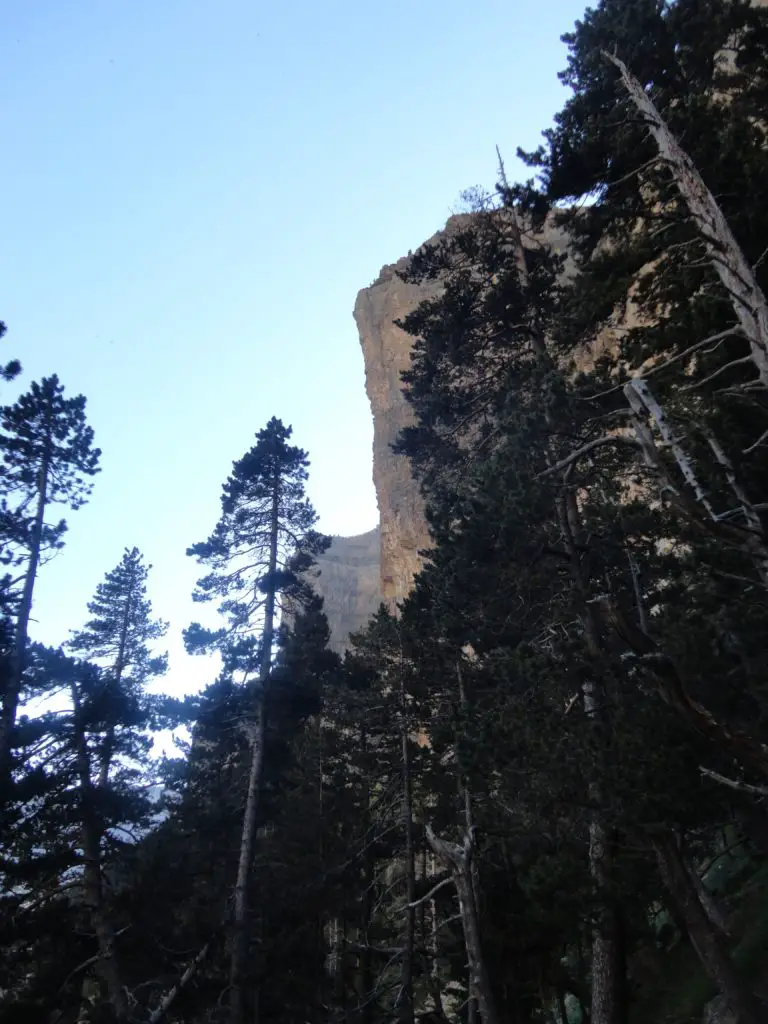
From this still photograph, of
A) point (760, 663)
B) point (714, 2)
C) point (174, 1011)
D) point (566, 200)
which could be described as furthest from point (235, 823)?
point (714, 2)

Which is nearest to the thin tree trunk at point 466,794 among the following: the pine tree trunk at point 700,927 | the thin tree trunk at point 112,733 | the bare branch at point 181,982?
the pine tree trunk at point 700,927

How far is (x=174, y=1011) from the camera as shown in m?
14.8

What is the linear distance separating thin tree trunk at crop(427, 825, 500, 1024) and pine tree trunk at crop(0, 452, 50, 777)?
8.31 m

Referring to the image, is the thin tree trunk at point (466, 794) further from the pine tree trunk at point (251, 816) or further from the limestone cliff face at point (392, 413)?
the limestone cliff face at point (392, 413)

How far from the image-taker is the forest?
8.51 meters

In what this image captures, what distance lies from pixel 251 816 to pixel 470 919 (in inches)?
298

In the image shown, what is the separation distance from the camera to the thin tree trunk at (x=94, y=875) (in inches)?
496

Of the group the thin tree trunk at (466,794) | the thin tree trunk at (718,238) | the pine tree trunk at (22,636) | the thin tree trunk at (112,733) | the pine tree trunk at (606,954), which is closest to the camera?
the thin tree trunk at (718,238)

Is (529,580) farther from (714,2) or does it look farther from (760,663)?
(714,2)

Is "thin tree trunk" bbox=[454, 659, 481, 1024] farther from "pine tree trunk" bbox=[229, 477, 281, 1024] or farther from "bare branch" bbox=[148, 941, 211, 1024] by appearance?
"bare branch" bbox=[148, 941, 211, 1024]

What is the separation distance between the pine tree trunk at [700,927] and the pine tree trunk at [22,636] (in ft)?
37.3

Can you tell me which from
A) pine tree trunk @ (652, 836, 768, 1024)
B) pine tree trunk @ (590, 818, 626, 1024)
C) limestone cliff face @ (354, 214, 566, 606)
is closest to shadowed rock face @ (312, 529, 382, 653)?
limestone cliff face @ (354, 214, 566, 606)

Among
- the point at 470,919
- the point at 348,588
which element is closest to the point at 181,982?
the point at 470,919

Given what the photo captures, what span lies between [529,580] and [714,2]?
9.54 meters
